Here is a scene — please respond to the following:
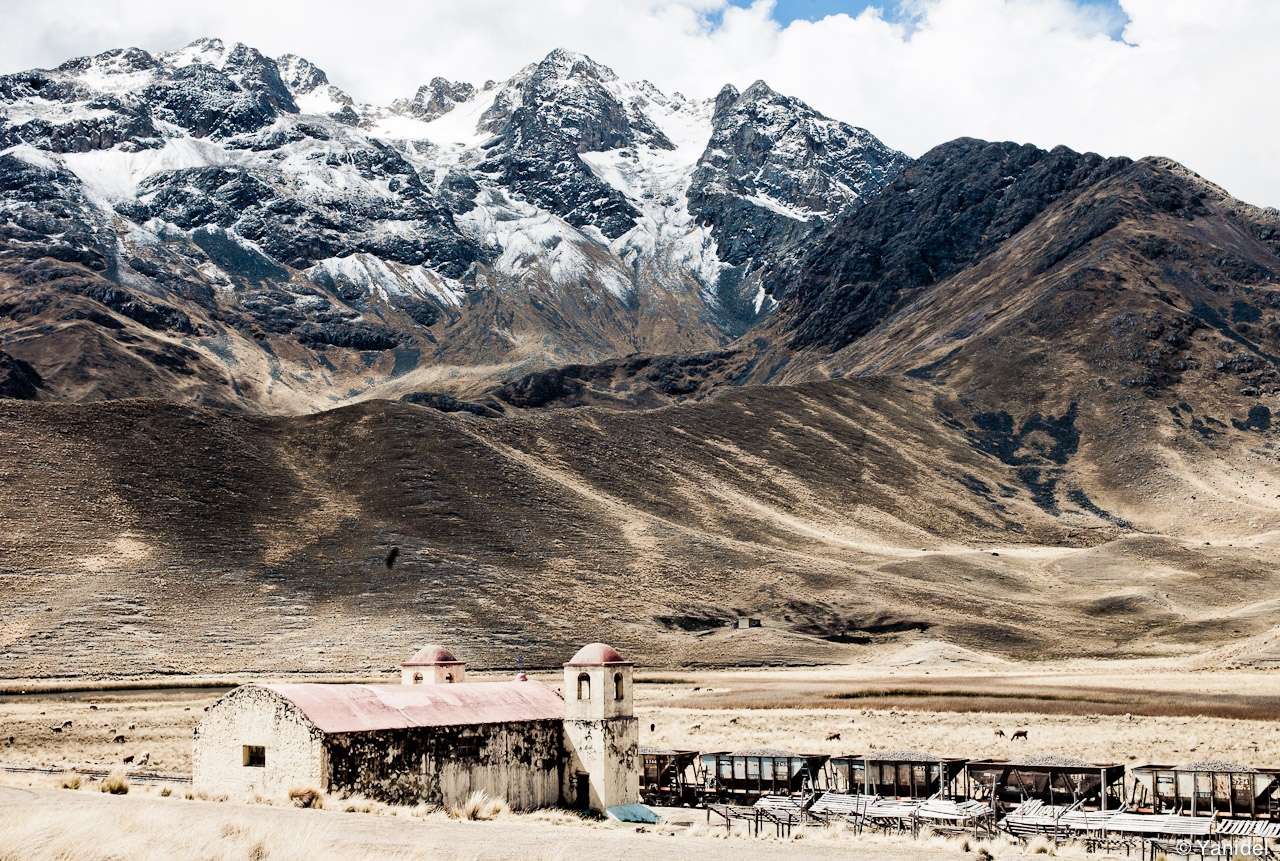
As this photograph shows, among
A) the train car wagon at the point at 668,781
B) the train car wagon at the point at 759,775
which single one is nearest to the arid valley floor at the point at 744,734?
the train car wagon at the point at 668,781

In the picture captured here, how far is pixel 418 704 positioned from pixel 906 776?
41.2 ft

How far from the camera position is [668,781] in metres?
35.5

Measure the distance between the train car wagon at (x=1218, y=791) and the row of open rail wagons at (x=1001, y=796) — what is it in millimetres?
25

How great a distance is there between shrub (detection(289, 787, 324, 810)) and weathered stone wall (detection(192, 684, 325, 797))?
15.2 inches

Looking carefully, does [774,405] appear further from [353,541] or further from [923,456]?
[353,541]

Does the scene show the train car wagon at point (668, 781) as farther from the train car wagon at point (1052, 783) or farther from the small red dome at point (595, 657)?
the train car wagon at point (1052, 783)

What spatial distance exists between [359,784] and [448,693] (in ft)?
15.2

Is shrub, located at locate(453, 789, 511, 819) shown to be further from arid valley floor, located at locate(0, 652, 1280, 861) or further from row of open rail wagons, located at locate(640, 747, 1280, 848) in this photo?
row of open rail wagons, located at locate(640, 747, 1280, 848)

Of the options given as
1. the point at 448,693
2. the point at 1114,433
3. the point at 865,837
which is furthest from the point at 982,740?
the point at 1114,433

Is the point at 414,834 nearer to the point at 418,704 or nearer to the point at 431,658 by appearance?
the point at 418,704

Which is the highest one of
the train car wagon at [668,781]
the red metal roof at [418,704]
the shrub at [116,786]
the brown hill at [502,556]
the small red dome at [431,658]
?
the brown hill at [502,556]

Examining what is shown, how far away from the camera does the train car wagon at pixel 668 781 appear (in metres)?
34.4

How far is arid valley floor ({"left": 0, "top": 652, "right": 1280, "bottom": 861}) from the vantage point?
835 inches

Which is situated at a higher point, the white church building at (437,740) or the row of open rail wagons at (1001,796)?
the white church building at (437,740)
